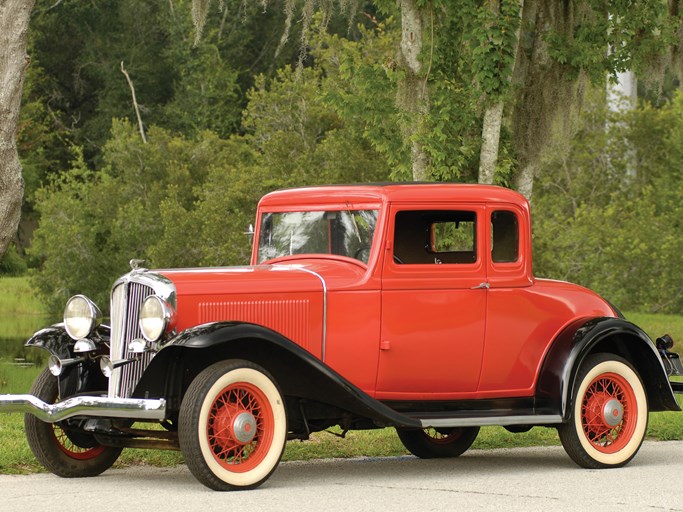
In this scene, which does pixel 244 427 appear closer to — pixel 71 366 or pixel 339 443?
pixel 71 366

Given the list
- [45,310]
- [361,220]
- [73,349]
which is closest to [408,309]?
[361,220]

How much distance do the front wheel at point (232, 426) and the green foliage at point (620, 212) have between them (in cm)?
1965

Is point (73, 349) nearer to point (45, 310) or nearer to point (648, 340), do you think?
point (648, 340)

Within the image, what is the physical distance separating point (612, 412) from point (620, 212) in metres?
22.7

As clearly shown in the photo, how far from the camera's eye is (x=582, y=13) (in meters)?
17.7

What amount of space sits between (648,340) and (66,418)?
415 centimetres

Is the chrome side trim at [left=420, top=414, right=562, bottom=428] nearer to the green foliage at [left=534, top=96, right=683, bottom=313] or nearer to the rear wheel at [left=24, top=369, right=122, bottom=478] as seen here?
the rear wheel at [left=24, top=369, right=122, bottom=478]

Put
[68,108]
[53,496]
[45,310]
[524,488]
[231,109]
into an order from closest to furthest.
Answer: [53,496] < [524,488] < [45,310] < [231,109] < [68,108]

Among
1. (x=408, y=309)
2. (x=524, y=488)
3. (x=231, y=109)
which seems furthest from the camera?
A: (x=231, y=109)

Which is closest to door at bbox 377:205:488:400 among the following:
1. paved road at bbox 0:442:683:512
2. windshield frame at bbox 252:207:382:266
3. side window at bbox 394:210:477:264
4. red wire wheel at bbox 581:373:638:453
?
side window at bbox 394:210:477:264

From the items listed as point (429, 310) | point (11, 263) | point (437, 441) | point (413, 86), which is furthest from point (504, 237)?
point (11, 263)

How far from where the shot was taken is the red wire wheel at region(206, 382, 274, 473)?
25.5 ft

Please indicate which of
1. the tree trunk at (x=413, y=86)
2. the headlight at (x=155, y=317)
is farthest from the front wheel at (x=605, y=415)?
the tree trunk at (x=413, y=86)

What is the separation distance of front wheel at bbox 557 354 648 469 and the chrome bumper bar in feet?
10.0
